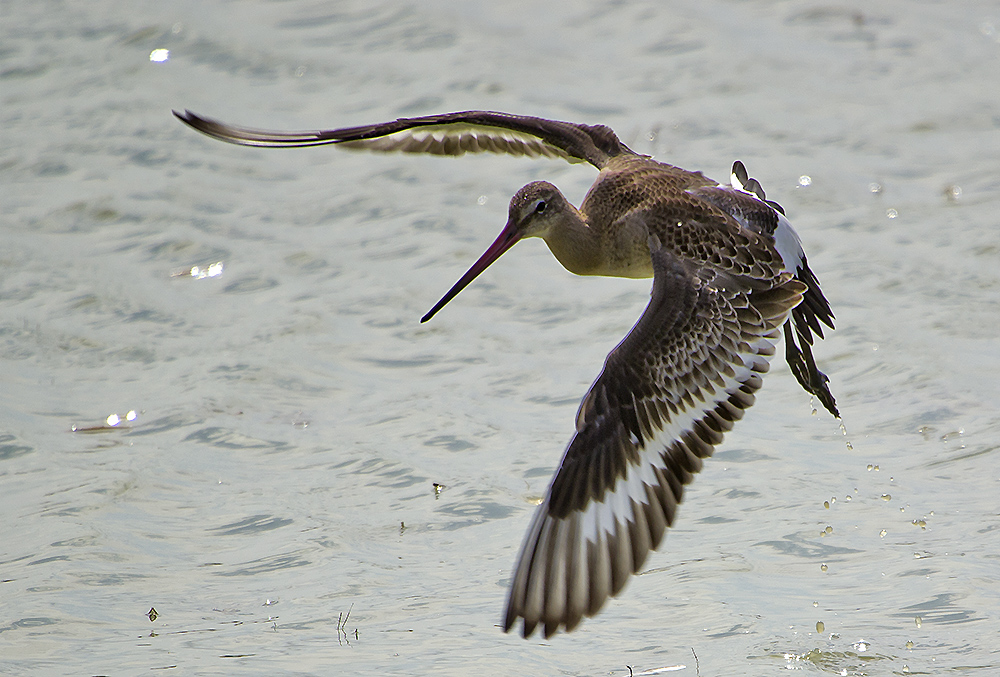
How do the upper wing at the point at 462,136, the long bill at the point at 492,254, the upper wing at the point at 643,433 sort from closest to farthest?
the upper wing at the point at 643,433, the long bill at the point at 492,254, the upper wing at the point at 462,136

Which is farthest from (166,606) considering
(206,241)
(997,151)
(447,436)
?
(997,151)

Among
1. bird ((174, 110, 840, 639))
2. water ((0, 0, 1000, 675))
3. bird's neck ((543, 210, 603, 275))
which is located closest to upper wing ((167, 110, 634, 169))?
bird ((174, 110, 840, 639))

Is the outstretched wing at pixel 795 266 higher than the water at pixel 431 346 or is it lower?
higher

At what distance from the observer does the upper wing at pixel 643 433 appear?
13.7 feet

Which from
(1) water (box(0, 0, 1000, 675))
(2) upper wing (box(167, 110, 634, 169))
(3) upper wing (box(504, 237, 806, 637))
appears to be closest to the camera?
(3) upper wing (box(504, 237, 806, 637))

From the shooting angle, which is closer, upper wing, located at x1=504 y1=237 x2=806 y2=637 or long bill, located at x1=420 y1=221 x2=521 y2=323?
upper wing, located at x1=504 y1=237 x2=806 y2=637

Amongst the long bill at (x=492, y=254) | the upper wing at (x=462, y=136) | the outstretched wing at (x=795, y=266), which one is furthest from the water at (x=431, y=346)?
the upper wing at (x=462, y=136)

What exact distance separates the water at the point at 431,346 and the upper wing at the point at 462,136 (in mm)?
1143

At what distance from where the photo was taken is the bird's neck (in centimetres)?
553

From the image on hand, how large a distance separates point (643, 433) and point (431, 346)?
292 cm

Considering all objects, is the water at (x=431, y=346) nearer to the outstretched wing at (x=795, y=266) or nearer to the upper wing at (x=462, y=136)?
the outstretched wing at (x=795, y=266)

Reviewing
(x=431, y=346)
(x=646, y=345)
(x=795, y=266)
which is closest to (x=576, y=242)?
(x=795, y=266)

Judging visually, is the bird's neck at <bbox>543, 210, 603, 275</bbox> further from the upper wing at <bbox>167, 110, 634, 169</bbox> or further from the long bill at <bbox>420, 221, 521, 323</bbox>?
the upper wing at <bbox>167, 110, 634, 169</bbox>

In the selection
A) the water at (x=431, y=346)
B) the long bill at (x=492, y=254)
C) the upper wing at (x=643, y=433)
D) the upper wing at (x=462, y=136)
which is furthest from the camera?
the upper wing at (x=462, y=136)
